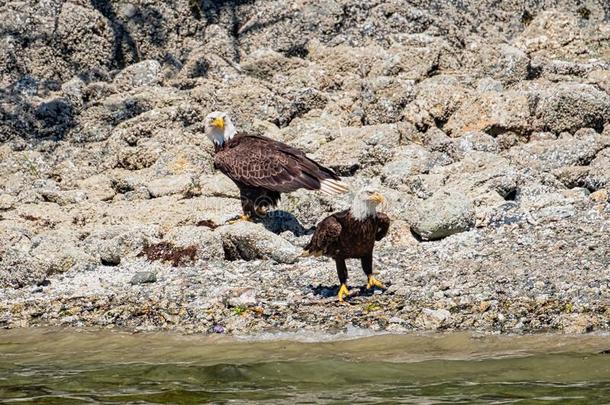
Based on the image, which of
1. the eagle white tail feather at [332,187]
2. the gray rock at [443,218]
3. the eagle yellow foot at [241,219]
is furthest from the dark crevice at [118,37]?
the gray rock at [443,218]

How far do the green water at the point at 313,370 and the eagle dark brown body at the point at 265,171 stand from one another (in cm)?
413

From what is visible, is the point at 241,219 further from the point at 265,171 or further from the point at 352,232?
the point at 352,232

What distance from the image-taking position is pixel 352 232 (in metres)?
11.0

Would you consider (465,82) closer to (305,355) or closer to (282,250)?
(282,250)

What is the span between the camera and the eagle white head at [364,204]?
1079 centimetres

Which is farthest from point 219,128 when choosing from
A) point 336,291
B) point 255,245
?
point 336,291

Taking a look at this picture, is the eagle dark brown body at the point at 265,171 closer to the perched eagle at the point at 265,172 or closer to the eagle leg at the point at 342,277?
the perched eagle at the point at 265,172

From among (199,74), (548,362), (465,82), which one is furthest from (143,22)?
(548,362)

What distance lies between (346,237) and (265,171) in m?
3.78

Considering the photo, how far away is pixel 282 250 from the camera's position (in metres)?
13.0

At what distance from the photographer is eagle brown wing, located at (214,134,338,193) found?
14.2 m

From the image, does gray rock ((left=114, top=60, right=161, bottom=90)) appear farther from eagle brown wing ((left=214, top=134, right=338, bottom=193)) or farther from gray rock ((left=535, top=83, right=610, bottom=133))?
gray rock ((left=535, top=83, right=610, bottom=133))

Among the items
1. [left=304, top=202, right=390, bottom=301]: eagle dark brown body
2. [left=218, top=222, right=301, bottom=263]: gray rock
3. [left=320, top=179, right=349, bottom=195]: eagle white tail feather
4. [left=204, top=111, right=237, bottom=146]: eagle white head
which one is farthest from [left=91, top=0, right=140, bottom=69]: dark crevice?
[left=304, top=202, right=390, bottom=301]: eagle dark brown body

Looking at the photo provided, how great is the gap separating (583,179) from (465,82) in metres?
4.63
